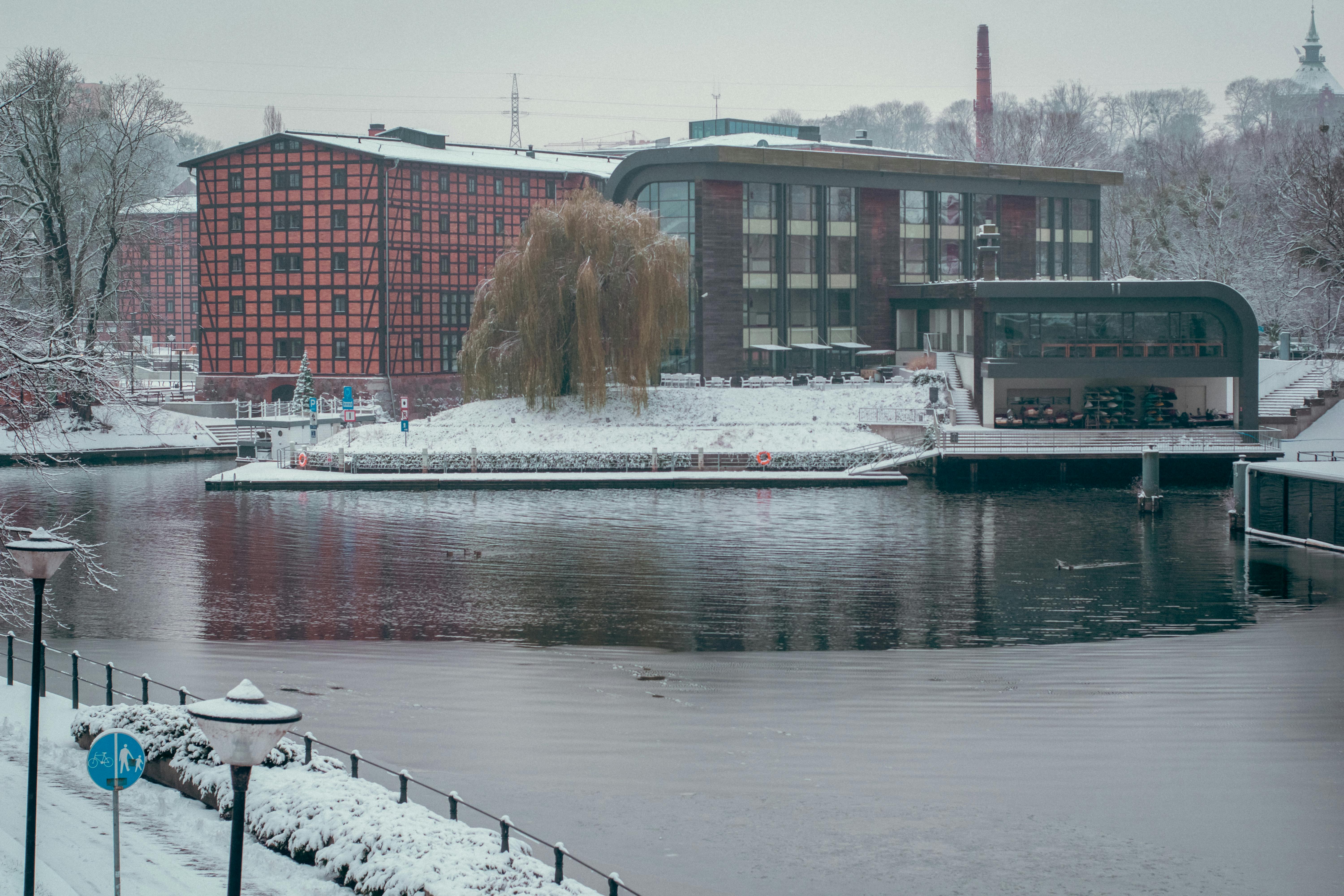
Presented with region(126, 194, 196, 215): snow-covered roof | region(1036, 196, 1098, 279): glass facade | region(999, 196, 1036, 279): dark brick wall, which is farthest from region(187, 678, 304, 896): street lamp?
region(126, 194, 196, 215): snow-covered roof

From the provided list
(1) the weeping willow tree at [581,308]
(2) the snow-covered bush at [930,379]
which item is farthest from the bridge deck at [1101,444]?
(1) the weeping willow tree at [581,308]

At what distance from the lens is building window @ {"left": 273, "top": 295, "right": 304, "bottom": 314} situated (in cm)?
6297

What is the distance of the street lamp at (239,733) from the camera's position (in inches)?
303

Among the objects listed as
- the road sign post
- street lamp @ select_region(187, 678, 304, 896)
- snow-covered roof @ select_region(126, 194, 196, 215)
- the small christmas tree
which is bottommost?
the road sign post

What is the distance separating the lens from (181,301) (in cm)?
8294

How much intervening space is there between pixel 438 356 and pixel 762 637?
46563 millimetres

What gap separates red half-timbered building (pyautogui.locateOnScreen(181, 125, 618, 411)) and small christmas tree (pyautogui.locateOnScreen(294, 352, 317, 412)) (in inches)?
116

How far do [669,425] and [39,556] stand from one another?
38.5 metres

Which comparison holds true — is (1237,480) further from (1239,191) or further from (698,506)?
(1239,191)

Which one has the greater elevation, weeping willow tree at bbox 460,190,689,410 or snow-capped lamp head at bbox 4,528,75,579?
weeping willow tree at bbox 460,190,689,410

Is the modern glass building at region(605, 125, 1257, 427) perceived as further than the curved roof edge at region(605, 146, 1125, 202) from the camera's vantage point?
No

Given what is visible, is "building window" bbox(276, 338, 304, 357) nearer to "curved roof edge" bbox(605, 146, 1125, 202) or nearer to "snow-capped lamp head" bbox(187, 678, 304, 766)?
"curved roof edge" bbox(605, 146, 1125, 202)

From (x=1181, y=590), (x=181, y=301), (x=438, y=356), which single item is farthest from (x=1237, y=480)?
(x=181, y=301)

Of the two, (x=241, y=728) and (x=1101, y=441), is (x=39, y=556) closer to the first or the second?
(x=241, y=728)
